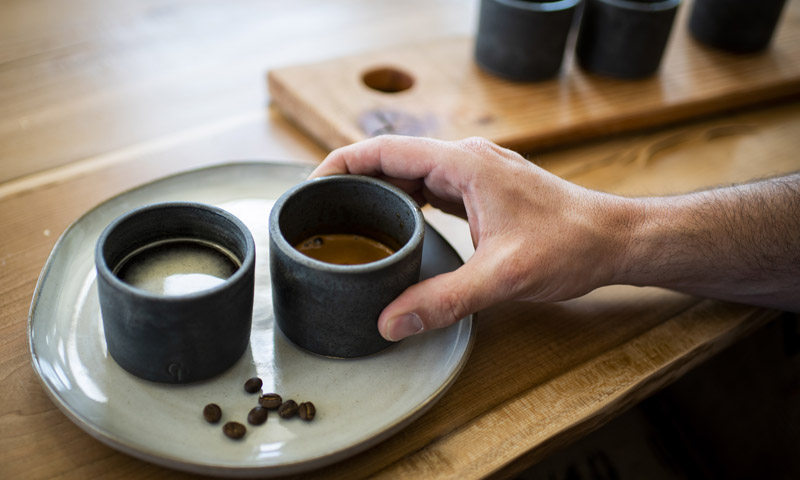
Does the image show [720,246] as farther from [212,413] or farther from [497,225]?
[212,413]

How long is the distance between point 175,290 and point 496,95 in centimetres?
75

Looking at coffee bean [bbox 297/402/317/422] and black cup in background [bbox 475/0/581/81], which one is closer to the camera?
coffee bean [bbox 297/402/317/422]

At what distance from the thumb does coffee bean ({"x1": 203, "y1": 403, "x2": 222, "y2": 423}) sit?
178mm

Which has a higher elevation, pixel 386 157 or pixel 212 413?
pixel 386 157

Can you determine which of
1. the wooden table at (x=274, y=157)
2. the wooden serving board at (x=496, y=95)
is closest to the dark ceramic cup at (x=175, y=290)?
the wooden table at (x=274, y=157)

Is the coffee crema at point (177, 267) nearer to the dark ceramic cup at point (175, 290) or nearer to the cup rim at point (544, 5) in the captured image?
the dark ceramic cup at point (175, 290)

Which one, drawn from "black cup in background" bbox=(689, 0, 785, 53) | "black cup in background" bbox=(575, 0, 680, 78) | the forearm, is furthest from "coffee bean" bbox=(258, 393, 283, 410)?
"black cup in background" bbox=(689, 0, 785, 53)

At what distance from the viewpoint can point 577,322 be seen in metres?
0.87

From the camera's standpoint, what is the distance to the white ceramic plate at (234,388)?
2.06 feet

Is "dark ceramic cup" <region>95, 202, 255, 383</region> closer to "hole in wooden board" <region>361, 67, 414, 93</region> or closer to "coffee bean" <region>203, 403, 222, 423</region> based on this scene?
"coffee bean" <region>203, 403, 222, 423</region>

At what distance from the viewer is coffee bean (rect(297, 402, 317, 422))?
672 millimetres

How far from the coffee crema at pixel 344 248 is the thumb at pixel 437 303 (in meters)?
0.11

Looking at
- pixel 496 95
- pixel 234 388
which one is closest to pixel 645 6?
pixel 496 95

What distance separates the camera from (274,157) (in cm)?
112
